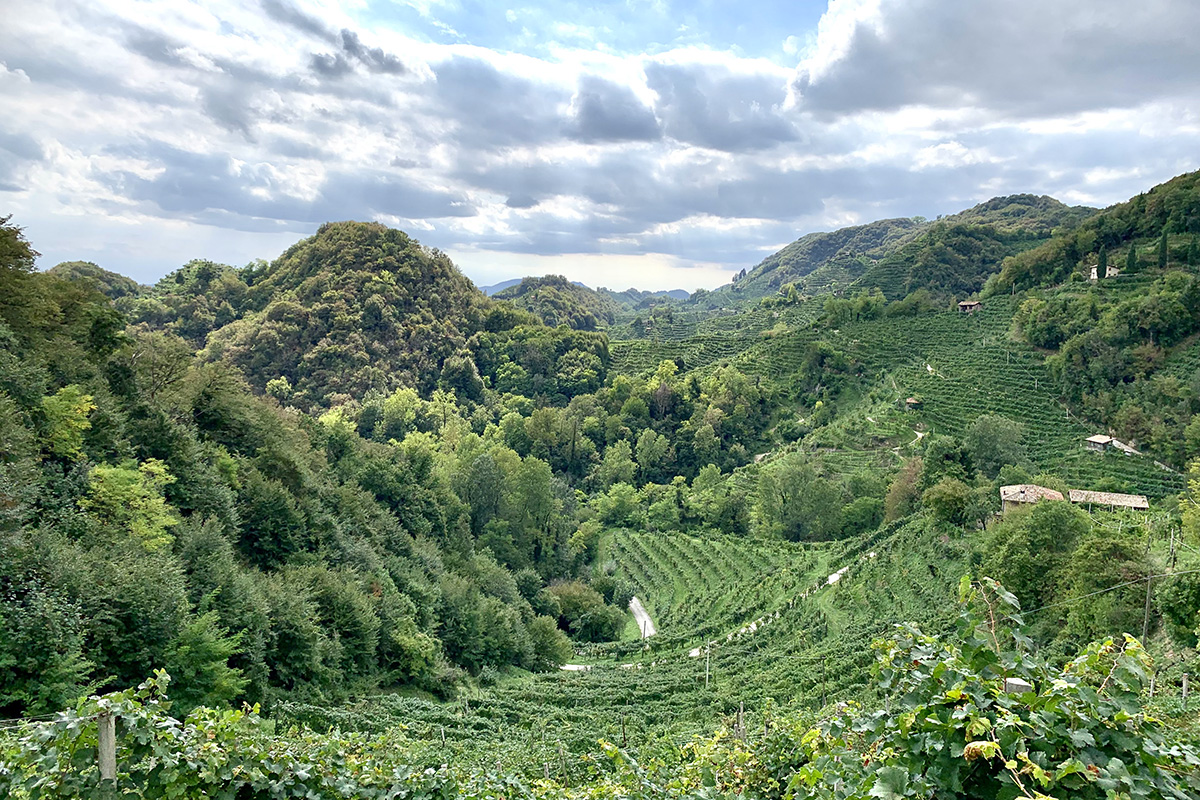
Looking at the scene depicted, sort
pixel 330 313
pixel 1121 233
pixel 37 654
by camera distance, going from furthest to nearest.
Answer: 1. pixel 330 313
2. pixel 1121 233
3. pixel 37 654

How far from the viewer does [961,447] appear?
123ft

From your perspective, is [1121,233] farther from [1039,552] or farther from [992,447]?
[1039,552]

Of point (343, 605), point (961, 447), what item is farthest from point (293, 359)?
point (961, 447)

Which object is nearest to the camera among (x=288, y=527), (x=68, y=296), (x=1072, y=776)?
(x=1072, y=776)

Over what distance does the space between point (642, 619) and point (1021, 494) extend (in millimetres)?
22536

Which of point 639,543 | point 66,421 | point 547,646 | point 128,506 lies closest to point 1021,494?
point 547,646

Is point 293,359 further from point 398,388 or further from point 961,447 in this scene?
point 961,447

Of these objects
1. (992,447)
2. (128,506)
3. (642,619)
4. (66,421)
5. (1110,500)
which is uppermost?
(66,421)

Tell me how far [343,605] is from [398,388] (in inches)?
2366

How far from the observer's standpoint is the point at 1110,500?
3183cm

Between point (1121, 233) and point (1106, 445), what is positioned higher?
point (1121, 233)

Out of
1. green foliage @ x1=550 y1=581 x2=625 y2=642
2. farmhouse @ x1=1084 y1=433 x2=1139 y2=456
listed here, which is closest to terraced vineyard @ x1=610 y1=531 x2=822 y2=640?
green foliage @ x1=550 y1=581 x2=625 y2=642

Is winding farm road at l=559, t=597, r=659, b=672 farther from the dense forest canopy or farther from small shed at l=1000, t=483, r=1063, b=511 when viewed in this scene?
small shed at l=1000, t=483, r=1063, b=511

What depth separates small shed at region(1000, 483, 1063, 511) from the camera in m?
29.4
